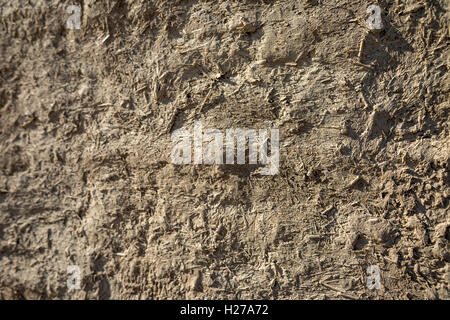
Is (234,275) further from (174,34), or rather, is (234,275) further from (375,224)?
(174,34)

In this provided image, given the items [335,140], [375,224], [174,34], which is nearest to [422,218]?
[375,224]

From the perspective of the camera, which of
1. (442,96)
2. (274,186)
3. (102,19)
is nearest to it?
(442,96)

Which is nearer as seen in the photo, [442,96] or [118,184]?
[442,96]

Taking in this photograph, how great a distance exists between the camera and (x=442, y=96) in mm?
1200

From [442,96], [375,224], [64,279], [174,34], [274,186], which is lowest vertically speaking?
[64,279]

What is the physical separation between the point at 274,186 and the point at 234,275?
0.32 meters

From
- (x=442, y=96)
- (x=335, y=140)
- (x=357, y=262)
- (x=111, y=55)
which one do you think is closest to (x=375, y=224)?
(x=357, y=262)

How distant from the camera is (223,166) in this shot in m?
1.33

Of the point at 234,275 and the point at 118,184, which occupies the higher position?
the point at 118,184

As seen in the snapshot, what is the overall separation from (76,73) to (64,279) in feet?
2.43

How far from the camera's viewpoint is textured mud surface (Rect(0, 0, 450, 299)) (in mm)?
1222

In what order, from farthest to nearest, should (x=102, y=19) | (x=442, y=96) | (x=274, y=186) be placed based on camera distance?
(x=102, y=19)
(x=274, y=186)
(x=442, y=96)

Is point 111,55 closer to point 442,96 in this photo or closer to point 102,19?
point 102,19

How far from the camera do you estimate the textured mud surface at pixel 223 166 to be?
4.01 ft
